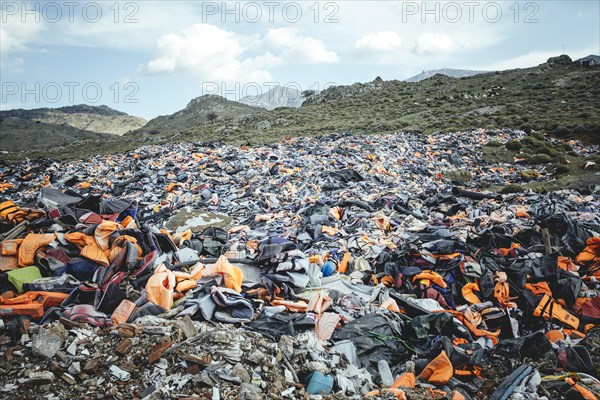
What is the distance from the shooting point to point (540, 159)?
15.1 metres

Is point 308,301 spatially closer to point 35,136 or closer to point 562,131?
point 562,131

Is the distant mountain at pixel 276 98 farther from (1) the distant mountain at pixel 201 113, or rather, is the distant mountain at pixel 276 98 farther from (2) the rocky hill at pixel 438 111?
(2) the rocky hill at pixel 438 111

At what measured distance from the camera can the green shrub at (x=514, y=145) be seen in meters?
17.0

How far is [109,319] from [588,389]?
15.4 feet

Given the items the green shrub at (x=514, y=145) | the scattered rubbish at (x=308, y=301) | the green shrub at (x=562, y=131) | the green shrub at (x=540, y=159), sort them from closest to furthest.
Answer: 1. the scattered rubbish at (x=308, y=301)
2. the green shrub at (x=540, y=159)
3. the green shrub at (x=514, y=145)
4. the green shrub at (x=562, y=131)

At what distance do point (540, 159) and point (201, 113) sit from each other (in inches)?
2272

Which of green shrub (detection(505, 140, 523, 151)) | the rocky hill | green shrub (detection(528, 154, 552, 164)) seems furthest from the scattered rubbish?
the rocky hill

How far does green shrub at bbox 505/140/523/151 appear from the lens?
16969mm

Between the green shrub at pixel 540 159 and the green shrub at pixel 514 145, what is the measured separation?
158 centimetres

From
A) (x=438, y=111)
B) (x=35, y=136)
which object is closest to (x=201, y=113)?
(x=35, y=136)

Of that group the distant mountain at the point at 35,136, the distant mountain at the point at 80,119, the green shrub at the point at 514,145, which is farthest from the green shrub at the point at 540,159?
the distant mountain at the point at 80,119

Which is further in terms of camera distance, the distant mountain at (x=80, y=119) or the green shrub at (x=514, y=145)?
the distant mountain at (x=80, y=119)

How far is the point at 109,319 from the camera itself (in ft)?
11.7

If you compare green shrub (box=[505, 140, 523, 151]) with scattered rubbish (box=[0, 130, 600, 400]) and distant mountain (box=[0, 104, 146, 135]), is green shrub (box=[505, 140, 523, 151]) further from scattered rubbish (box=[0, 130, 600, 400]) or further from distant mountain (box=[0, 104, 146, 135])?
distant mountain (box=[0, 104, 146, 135])
